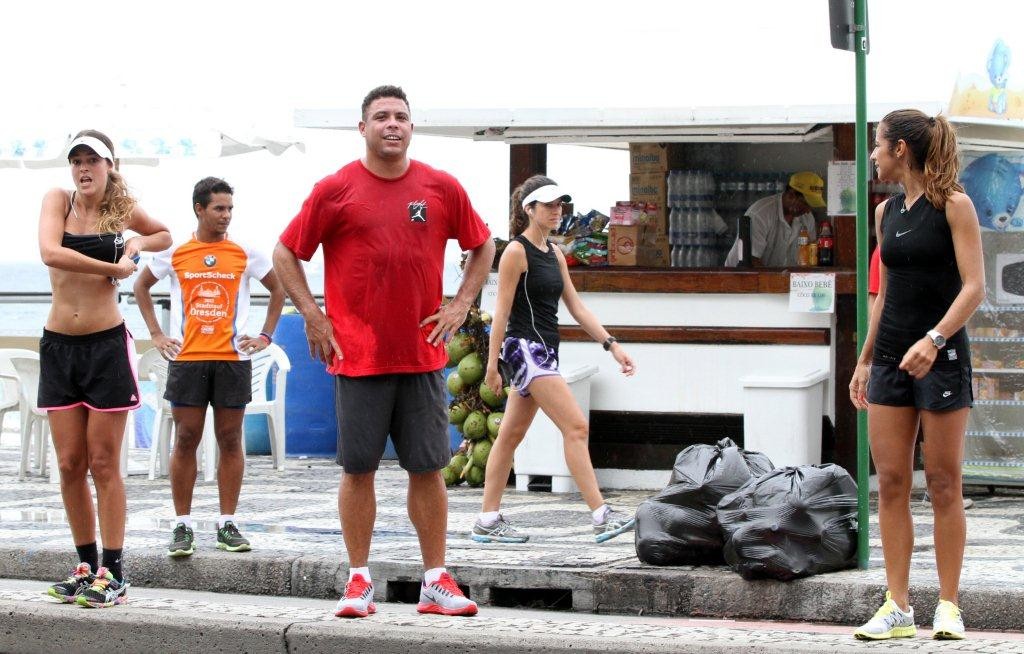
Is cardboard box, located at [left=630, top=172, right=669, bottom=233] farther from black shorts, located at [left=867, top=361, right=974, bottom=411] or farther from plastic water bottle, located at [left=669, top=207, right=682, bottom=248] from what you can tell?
black shorts, located at [left=867, top=361, right=974, bottom=411]

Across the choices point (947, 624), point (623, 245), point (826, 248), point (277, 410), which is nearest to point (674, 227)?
point (623, 245)

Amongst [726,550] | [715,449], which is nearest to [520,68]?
[715,449]

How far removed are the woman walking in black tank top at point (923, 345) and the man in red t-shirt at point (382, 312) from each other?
1587mm

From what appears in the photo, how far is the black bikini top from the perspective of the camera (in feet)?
22.0

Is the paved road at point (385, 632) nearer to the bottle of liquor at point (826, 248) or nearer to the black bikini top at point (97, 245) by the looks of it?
the black bikini top at point (97, 245)

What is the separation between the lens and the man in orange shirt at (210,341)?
25.4 feet

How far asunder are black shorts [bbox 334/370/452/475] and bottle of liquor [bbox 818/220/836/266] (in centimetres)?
480

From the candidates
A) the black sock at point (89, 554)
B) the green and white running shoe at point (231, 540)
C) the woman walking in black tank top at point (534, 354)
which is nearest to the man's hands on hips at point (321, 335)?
the black sock at point (89, 554)

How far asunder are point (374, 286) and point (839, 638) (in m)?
2.11

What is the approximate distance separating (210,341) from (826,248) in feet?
14.2

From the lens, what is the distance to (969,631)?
619cm

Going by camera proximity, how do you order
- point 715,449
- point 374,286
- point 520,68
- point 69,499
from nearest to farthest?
1. point 374,286
2. point 69,499
3. point 715,449
4. point 520,68

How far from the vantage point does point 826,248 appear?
10484 millimetres

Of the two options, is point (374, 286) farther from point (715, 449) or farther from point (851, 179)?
point (851, 179)
